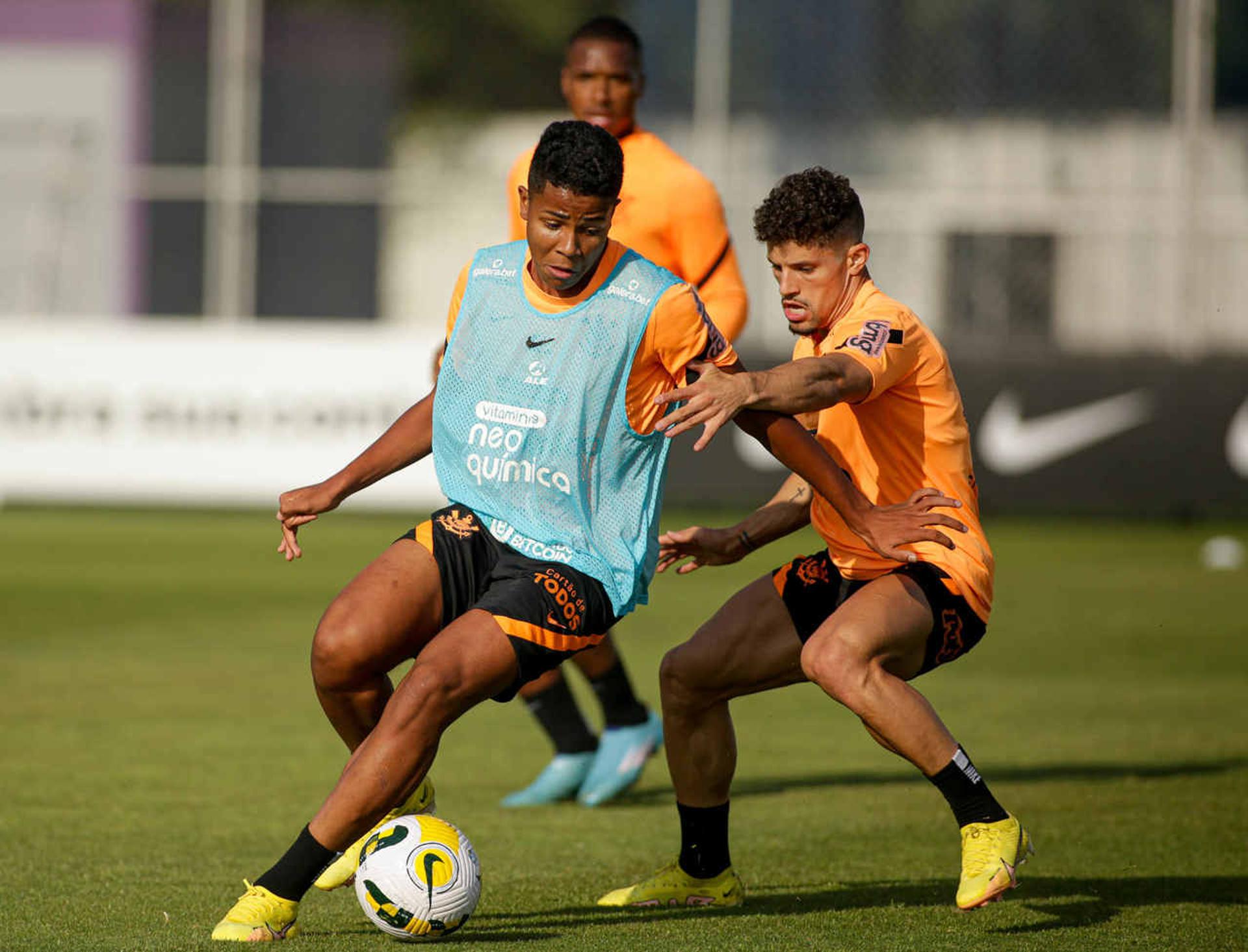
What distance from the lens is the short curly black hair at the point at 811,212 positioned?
538cm

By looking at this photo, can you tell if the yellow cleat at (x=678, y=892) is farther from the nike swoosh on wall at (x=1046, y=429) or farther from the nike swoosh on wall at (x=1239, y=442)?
the nike swoosh on wall at (x=1239, y=442)

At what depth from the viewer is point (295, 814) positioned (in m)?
6.80

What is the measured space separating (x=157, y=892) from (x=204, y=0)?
22.8 metres

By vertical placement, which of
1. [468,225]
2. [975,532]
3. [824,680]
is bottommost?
[824,680]

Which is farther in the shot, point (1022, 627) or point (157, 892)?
point (1022, 627)

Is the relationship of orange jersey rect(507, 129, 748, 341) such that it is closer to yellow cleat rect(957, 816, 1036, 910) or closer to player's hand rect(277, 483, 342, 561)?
player's hand rect(277, 483, 342, 561)

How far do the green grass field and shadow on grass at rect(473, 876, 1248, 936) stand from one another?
1cm

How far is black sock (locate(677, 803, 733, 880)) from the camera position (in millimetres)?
5645

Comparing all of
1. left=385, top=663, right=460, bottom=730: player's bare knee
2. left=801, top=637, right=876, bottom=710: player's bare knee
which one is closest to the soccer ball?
left=385, top=663, right=460, bottom=730: player's bare knee

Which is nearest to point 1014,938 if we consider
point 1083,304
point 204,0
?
point 1083,304

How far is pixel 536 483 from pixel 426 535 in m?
0.34

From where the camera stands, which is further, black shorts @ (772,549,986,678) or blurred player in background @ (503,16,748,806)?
blurred player in background @ (503,16,748,806)

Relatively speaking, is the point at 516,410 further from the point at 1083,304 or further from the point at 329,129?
the point at 329,129

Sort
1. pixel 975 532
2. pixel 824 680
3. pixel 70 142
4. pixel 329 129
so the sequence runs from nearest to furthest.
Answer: pixel 824 680 → pixel 975 532 → pixel 70 142 → pixel 329 129
